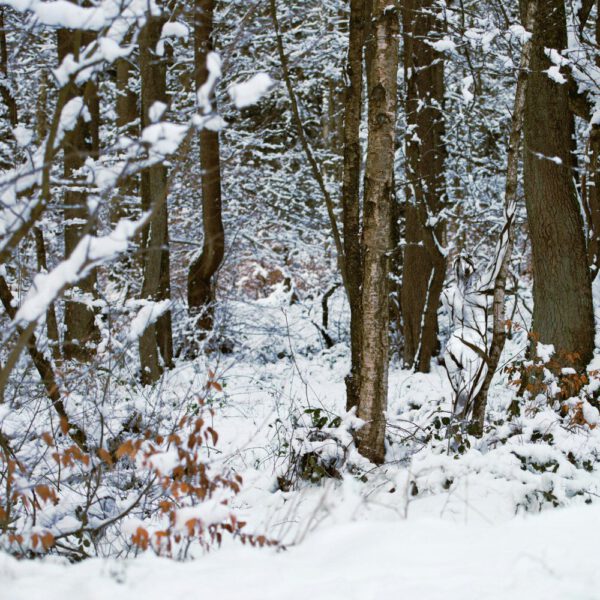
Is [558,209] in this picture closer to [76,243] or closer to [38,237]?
[76,243]

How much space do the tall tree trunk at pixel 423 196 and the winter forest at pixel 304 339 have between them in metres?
0.05

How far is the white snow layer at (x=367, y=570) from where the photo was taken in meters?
2.09

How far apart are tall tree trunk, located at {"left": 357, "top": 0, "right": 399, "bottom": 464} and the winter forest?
0.02 m

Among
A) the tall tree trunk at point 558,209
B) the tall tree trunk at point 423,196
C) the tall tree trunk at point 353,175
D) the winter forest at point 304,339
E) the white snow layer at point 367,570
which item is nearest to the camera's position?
the white snow layer at point 367,570

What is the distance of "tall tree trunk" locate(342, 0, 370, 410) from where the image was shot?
5.99 metres

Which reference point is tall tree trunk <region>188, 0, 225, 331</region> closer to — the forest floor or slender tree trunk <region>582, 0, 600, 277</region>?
the forest floor

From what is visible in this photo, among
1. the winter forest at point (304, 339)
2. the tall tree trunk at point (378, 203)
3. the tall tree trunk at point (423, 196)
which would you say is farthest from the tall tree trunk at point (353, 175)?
the tall tree trunk at point (423, 196)

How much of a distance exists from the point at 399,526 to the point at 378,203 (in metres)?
2.73

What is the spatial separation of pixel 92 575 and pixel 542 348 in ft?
16.9

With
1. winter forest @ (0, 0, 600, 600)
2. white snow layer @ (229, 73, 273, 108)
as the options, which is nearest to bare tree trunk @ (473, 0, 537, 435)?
winter forest @ (0, 0, 600, 600)

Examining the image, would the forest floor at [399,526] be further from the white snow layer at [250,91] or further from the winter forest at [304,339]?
the white snow layer at [250,91]

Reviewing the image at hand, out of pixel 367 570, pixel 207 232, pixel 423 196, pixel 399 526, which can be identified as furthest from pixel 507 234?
pixel 207 232

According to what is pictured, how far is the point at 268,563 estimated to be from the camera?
235 cm

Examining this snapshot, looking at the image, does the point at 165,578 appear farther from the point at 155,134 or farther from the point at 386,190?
the point at 386,190
